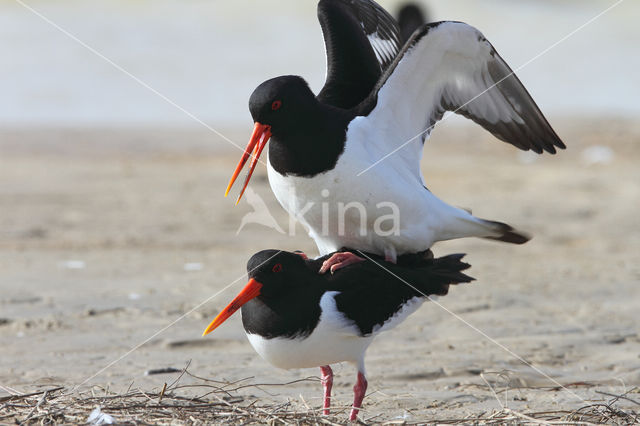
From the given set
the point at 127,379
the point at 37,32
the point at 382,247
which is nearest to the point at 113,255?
the point at 127,379

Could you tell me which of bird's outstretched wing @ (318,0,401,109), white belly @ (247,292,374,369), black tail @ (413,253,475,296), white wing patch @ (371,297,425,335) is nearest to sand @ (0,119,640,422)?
white belly @ (247,292,374,369)

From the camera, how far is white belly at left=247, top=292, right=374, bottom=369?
15.9 ft

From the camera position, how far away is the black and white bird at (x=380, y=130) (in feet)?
17.2

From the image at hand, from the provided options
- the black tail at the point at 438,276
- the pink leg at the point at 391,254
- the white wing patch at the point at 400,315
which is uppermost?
the pink leg at the point at 391,254

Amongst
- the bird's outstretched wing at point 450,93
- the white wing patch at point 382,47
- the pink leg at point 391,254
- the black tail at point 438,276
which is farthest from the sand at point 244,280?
the white wing patch at point 382,47

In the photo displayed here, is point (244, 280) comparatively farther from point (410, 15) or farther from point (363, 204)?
point (410, 15)

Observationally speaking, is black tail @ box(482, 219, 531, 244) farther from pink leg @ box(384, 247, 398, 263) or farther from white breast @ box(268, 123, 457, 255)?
pink leg @ box(384, 247, 398, 263)

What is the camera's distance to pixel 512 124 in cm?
629

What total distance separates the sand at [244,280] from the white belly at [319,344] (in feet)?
1.17

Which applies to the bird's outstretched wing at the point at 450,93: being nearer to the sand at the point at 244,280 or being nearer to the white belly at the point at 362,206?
the white belly at the point at 362,206

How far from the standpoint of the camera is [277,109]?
5195 millimetres

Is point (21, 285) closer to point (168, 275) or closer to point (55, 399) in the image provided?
point (168, 275)

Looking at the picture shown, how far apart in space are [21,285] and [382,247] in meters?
3.57

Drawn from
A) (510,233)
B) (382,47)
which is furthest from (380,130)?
(382,47)
